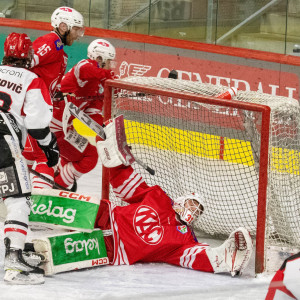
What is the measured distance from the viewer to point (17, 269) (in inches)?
140

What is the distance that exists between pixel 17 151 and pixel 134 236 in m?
0.72

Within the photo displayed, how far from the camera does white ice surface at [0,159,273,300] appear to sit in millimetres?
3473

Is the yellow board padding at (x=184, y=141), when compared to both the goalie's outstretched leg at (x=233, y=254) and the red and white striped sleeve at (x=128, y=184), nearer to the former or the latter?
the red and white striped sleeve at (x=128, y=184)

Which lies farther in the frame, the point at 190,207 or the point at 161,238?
the point at 190,207

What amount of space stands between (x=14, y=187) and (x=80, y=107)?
1.84 metres

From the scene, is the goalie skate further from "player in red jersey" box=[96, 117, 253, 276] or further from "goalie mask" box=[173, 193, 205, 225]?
"goalie mask" box=[173, 193, 205, 225]

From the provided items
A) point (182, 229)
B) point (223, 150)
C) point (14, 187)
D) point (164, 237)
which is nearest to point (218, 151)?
point (223, 150)

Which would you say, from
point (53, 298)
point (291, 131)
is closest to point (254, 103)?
point (291, 131)

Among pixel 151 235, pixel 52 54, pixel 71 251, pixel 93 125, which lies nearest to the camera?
pixel 71 251

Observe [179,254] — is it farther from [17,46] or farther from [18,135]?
[17,46]

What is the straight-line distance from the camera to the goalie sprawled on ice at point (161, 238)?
3.86 m

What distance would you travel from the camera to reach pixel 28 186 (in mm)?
→ 3611

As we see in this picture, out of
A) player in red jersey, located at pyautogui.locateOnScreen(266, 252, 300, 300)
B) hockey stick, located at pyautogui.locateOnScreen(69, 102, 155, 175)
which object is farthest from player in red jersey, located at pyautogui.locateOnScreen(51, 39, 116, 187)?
player in red jersey, located at pyautogui.locateOnScreen(266, 252, 300, 300)

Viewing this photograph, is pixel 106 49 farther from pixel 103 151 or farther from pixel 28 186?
pixel 28 186
